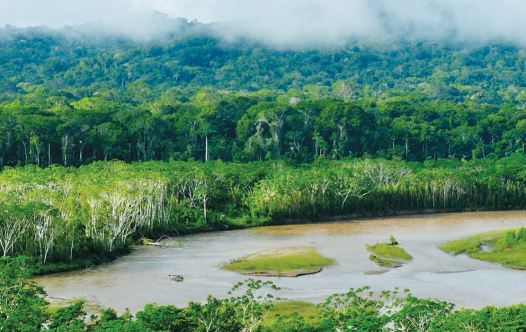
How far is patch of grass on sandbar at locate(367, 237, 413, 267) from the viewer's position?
62556 mm

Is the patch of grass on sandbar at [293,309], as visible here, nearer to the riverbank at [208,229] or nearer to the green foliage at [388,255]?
the riverbank at [208,229]

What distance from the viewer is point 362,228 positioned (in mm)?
82000

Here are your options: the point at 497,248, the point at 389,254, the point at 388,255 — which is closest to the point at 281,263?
the point at 388,255

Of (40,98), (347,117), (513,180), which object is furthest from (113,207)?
(40,98)

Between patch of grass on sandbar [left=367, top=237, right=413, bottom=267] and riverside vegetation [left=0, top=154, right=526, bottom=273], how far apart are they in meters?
18.7

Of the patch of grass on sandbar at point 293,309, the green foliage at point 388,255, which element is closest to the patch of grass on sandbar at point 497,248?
the green foliage at point 388,255

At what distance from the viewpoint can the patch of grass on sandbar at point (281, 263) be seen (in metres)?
58.6

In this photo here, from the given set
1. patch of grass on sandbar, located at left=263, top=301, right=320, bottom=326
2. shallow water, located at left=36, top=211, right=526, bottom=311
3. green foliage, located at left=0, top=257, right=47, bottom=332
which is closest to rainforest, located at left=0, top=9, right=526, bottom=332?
green foliage, located at left=0, top=257, right=47, bottom=332

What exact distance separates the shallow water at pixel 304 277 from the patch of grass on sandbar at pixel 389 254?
0.80m

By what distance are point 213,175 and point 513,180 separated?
38.8 m

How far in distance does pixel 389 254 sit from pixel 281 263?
973 cm

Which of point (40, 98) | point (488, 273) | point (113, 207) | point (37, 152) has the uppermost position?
point (40, 98)

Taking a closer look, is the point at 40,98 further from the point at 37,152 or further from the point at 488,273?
the point at 488,273

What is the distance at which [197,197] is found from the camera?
81.2 m
